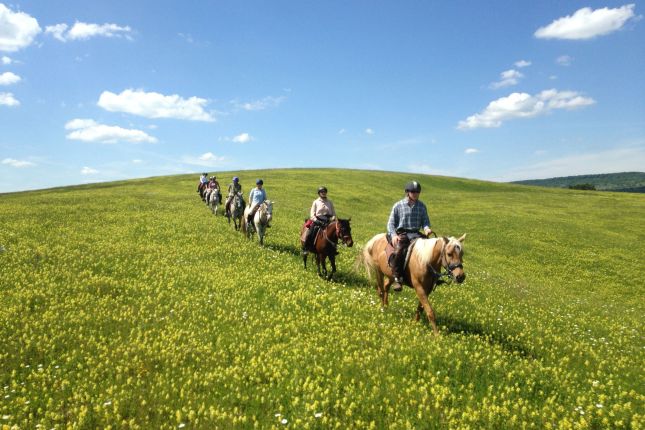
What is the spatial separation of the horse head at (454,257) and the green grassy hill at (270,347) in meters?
1.74

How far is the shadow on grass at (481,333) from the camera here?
987cm

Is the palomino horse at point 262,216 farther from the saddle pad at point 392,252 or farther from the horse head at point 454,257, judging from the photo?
the horse head at point 454,257

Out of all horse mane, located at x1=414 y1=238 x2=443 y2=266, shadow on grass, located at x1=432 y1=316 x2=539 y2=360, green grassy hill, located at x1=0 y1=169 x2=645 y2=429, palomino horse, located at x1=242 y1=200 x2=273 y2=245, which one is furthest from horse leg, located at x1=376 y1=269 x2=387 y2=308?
palomino horse, located at x1=242 y1=200 x2=273 y2=245

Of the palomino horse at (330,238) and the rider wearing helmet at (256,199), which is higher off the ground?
the rider wearing helmet at (256,199)

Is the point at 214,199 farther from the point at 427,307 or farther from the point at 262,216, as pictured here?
the point at 427,307

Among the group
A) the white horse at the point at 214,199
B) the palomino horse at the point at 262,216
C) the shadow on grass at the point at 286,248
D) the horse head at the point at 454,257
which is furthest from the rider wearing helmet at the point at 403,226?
the white horse at the point at 214,199

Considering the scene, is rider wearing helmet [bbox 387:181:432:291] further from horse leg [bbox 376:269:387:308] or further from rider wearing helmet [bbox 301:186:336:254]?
rider wearing helmet [bbox 301:186:336:254]

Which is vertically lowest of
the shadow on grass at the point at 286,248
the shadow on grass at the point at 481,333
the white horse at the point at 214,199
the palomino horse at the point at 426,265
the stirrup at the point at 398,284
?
the shadow on grass at the point at 481,333

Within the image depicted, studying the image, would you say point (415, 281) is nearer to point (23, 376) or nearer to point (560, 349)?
point (560, 349)

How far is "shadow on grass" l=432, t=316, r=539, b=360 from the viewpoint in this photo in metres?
9.87

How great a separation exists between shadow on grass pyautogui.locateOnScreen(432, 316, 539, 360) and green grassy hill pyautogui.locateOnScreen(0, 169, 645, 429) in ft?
0.23

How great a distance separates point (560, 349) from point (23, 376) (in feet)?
42.6

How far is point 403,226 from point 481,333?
3.74 metres

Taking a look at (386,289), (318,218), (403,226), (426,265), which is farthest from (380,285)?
(318,218)
